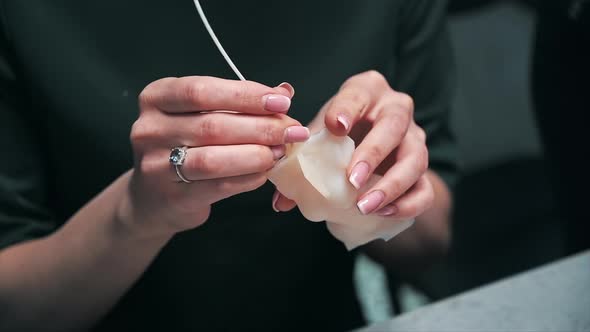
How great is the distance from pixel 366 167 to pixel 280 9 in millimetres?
287

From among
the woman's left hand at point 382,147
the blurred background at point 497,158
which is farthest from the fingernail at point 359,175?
the blurred background at point 497,158

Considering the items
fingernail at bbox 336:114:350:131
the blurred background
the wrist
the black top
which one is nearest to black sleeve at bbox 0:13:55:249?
the black top

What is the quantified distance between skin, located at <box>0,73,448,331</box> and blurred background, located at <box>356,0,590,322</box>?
62 cm

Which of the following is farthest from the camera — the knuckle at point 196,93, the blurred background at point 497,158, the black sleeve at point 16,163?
the blurred background at point 497,158

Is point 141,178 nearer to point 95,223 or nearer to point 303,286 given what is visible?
point 95,223

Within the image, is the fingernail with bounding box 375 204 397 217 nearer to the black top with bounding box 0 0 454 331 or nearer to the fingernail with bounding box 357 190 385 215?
the fingernail with bounding box 357 190 385 215

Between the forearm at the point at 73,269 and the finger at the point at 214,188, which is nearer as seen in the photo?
the finger at the point at 214,188

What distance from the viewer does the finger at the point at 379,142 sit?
19.2 inches

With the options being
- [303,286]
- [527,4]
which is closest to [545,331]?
[303,286]

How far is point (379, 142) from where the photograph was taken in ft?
1.68

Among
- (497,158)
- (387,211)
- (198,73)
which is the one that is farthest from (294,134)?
(497,158)

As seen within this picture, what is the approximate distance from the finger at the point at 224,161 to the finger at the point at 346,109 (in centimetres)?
7

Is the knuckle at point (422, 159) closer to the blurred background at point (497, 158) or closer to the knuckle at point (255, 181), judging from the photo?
the knuckle at point (255, 181)

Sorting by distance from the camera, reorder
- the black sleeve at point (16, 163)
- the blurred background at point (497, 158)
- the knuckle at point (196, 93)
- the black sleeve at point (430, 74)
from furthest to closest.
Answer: the blurred background at point (497, 158)
the black sleeve at point (430, 74)
the black sleeve at point (16, 163)
the knuckle at point (196, 93)
